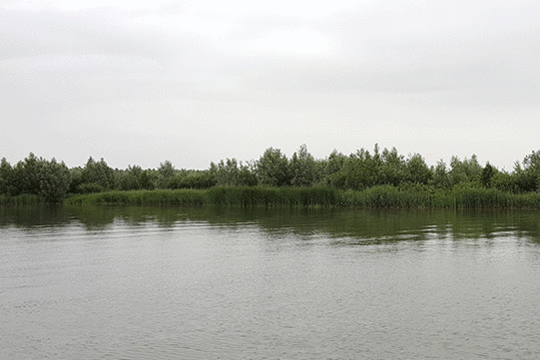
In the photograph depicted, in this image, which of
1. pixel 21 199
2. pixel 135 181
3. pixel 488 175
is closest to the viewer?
pixel 488 175

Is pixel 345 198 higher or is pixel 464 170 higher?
pixel 464 170

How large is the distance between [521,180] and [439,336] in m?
48.7

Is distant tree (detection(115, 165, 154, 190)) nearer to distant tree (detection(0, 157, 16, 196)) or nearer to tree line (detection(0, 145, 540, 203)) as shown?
tree line (detection(0, 145, 540, 203))

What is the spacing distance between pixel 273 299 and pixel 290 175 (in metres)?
65.0

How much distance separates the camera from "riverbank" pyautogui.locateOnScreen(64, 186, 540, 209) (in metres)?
44.7

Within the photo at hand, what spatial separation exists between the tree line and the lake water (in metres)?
36.2

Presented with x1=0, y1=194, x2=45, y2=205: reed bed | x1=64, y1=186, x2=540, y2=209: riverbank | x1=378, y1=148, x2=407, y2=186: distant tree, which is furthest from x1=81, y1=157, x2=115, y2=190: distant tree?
x1=378, y1=148, x2=407, y2=186: distant tree

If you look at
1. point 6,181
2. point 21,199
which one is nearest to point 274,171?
point 21,199

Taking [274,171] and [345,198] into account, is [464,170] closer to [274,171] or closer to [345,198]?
[274,171]

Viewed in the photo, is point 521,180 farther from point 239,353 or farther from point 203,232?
point 239,353

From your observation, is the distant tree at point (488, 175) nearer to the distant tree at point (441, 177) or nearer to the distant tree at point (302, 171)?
the distant tree at point (441, 177)

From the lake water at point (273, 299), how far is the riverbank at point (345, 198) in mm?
24371

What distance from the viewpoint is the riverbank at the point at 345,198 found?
1759 inches

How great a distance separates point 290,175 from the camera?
250 ft
